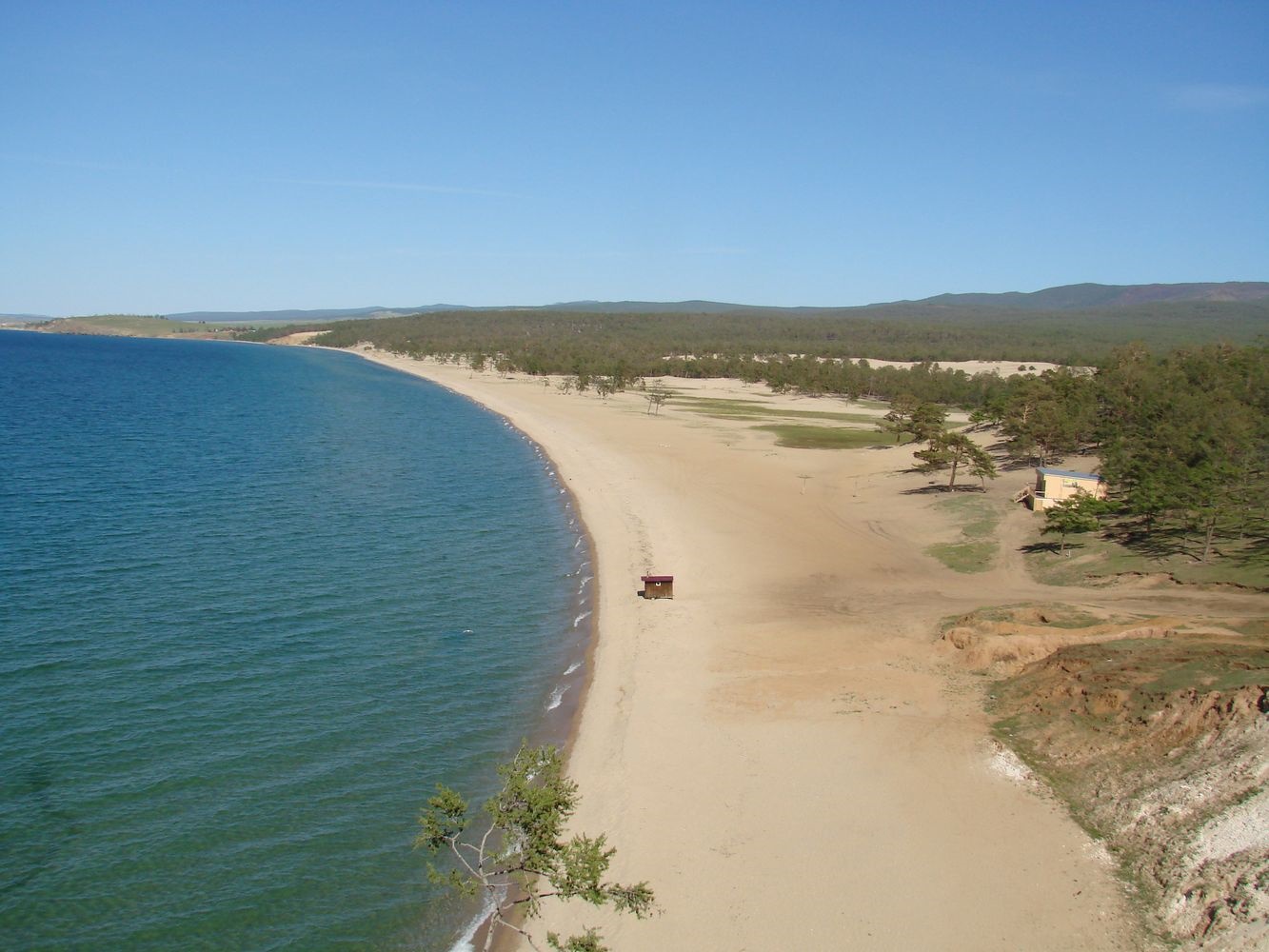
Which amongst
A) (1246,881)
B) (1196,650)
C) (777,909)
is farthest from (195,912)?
(1196,650)

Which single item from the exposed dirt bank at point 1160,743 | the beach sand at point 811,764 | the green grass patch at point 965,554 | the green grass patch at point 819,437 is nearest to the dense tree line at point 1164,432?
the green grass patch at point 965,554

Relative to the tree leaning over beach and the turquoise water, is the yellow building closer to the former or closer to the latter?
the turquoise water

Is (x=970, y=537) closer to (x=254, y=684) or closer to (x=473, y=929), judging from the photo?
(x=254, y=684)

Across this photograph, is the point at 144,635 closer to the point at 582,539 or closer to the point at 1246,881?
the point at 582,539

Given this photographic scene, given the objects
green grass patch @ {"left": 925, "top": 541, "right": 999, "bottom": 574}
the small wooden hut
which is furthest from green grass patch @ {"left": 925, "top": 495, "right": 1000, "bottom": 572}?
the small wooden hut

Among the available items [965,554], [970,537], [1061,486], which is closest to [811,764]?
[965,554]

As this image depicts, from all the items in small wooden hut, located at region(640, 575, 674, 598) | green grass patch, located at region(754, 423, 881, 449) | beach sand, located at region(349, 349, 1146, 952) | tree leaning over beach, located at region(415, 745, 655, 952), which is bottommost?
green grass patch, located at region(754, 423, 881, 449)
